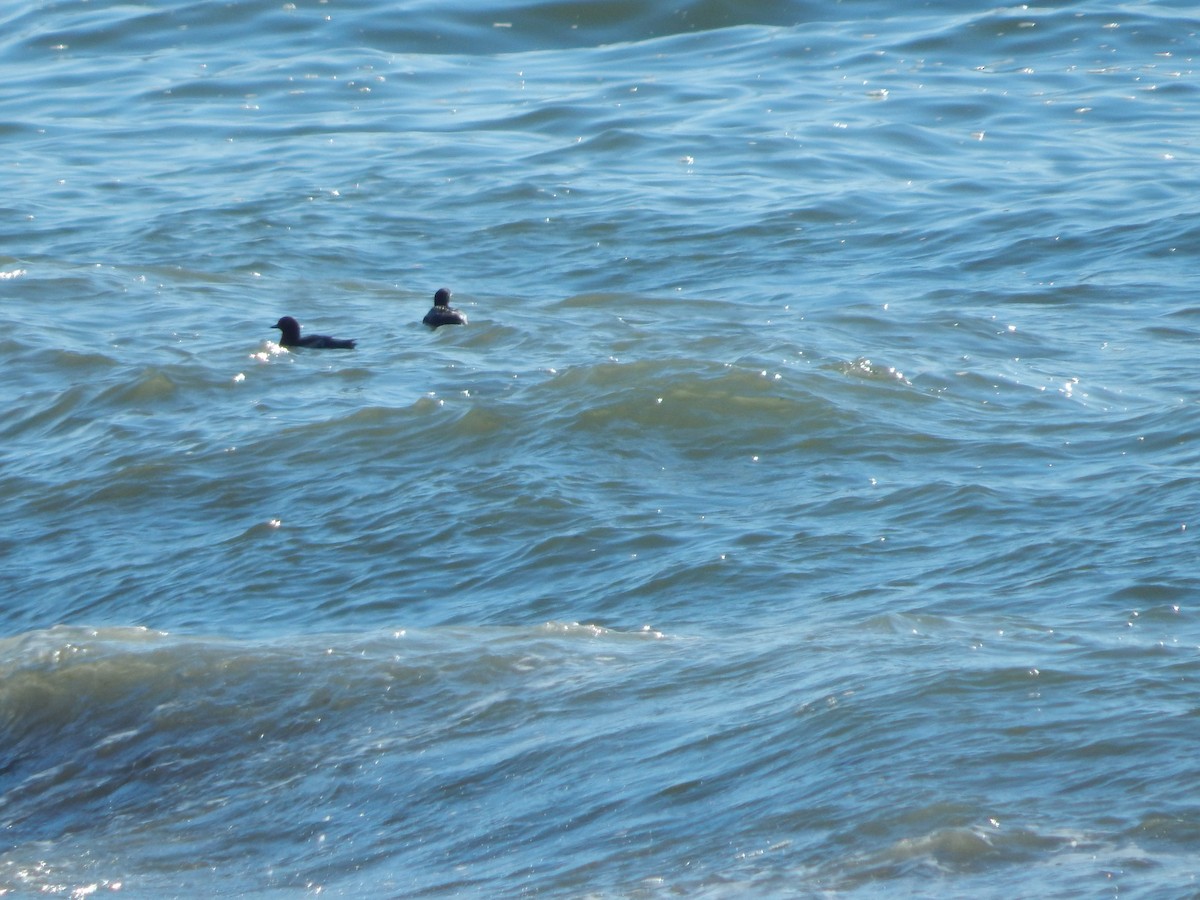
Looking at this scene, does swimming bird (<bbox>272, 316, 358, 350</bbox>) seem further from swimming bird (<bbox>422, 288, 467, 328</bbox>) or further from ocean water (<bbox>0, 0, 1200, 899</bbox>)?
swimming bird (<bbox>422, 288, 467, 328</bbox>)

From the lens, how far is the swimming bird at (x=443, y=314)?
9.90 meters

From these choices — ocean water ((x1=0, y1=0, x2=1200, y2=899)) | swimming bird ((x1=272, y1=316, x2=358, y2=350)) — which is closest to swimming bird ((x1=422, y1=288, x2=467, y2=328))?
ocean water ((x1=0, y1=0, x2=1200, y2=899))

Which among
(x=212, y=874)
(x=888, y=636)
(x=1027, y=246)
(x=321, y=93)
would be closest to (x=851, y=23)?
(x=321, y=93)

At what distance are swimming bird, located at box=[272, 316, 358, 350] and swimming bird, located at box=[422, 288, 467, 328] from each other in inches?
18.0

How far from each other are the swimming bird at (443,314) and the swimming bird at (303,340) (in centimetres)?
46

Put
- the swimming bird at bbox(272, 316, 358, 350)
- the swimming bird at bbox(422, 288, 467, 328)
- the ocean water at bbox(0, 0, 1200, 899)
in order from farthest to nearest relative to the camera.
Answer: the swimming bird at bbox(422, 288, 467, 328)
the swimming bird at bbox(272, 316, 358, 350)
the ocean water at bbox(0, 0, 1200, 899)

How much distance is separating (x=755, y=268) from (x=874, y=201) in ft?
6.05

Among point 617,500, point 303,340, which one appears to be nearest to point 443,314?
point 303,340

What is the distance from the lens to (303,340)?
9742 mm

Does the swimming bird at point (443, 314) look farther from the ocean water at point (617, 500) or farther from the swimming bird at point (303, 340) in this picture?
the swimming bird at point (303, 340)

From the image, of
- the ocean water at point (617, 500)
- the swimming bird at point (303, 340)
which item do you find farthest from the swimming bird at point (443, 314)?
the swimming bird at point (303, 340)

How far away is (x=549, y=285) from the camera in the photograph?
11156 millimetres

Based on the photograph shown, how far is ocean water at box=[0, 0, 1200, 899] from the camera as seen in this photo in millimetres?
4320

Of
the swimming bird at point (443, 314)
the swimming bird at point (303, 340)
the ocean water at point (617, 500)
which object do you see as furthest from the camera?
the swimming bird at point (443, 314)
